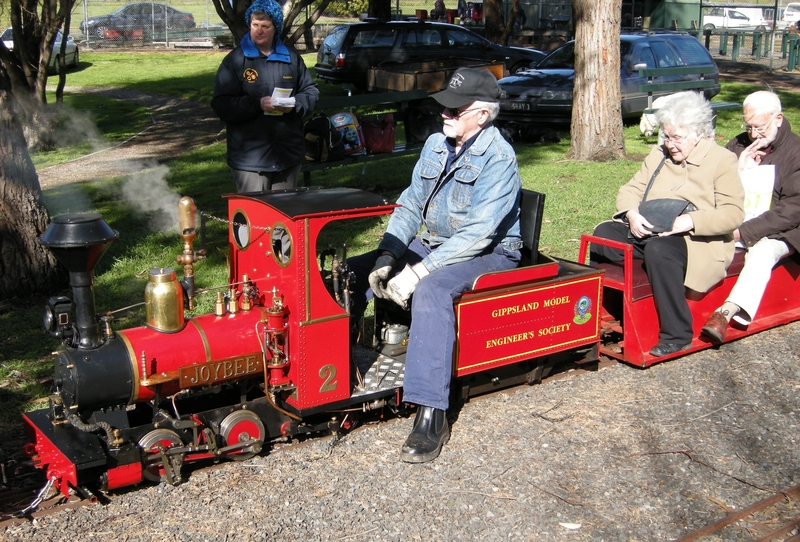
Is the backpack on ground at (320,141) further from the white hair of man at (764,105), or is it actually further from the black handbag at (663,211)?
the white hair of man at (764,105)

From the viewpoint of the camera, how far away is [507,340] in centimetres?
450

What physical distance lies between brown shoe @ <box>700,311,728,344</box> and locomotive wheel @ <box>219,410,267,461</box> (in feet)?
9.47

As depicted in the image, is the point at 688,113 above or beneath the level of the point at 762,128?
above

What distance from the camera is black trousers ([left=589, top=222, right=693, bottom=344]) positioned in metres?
5.00

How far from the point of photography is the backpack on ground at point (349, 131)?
935 cm

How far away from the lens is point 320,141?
350 inches

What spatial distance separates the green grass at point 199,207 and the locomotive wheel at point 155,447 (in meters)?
0.57

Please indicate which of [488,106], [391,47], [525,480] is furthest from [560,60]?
[525,480]

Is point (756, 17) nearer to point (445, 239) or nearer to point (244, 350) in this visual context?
point (445, 239)

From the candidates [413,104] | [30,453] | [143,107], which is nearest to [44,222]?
[30,453]

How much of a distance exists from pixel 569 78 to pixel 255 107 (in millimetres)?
8886

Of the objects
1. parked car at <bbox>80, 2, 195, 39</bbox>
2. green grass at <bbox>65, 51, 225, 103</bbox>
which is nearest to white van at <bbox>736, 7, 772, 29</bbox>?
green grass at <bbox>65, 51, 225, 103</bbox>

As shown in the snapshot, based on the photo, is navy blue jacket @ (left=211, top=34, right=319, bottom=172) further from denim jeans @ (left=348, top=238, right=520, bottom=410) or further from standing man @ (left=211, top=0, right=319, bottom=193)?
denim jeans @ (left=348, top=238, right=520, bottom=410)

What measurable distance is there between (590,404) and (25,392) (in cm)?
321
